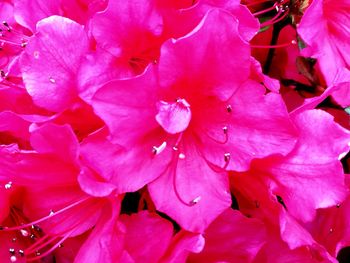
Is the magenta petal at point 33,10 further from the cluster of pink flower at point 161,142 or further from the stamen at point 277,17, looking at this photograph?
the stamen at point 277,17

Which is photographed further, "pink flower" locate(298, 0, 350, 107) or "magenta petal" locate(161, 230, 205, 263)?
"pink flower" locate(298, 0, 350, 107)

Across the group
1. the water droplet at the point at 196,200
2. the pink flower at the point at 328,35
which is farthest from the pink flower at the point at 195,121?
the pink flower at the point at 328,35

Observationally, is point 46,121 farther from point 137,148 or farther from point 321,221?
point 321,221

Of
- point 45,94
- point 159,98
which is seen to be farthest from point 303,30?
point 45,94

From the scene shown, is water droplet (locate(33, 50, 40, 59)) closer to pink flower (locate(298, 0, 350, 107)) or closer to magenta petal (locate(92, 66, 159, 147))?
magenta petal (locate(92, 66, 159, 147))

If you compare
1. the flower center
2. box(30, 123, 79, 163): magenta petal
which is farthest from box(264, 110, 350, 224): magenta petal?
box(30, 123, 79, 163): magenta petal

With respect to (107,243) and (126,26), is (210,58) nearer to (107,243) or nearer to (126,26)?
(126,26)

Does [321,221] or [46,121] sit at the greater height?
[46,121]
